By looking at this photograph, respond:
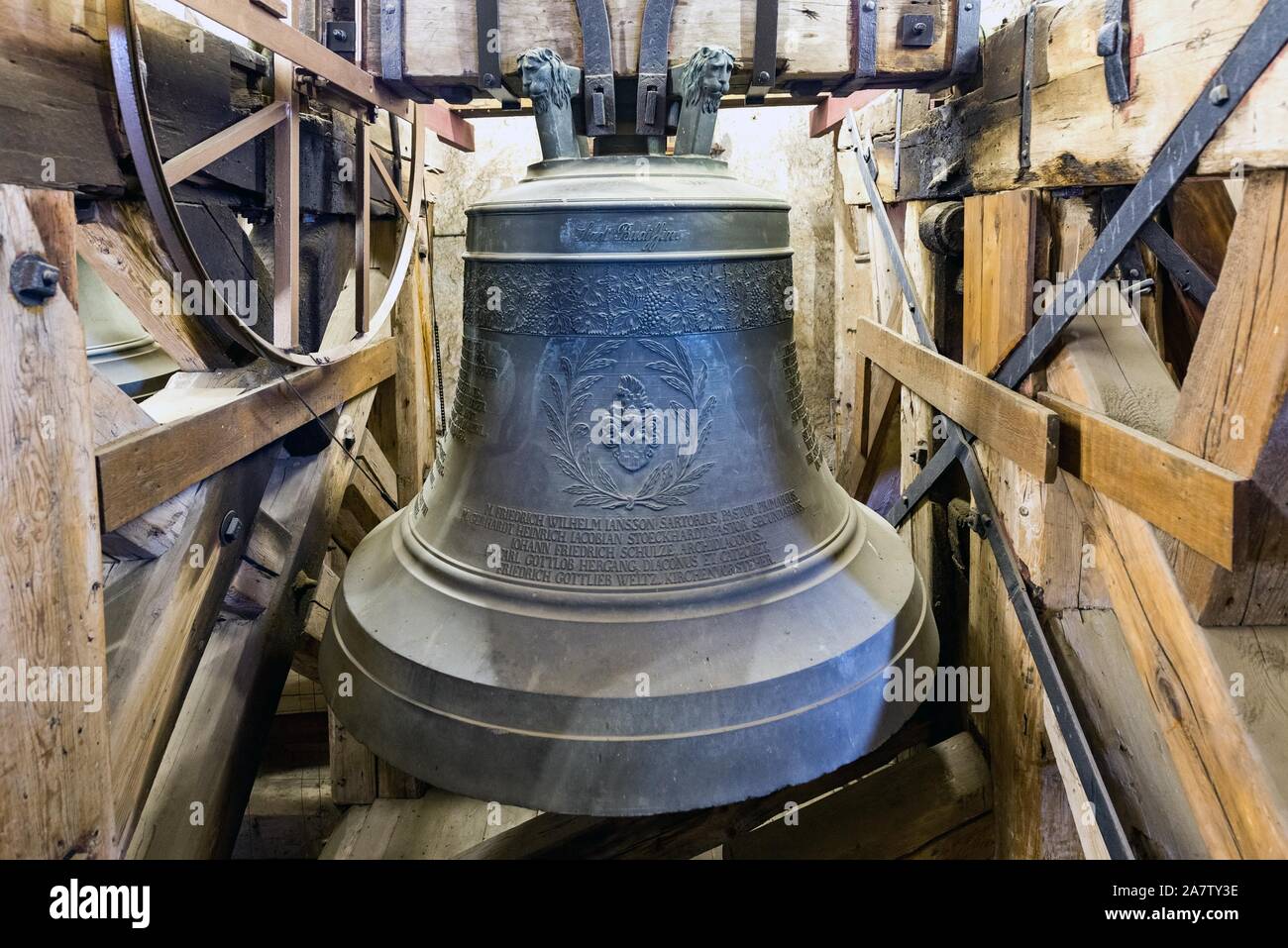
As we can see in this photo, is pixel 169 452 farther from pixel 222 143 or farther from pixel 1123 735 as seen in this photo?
pixel 1123 735

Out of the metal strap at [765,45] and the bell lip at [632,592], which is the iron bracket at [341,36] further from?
the bell lip at [632,592]

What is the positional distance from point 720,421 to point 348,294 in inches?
58.2

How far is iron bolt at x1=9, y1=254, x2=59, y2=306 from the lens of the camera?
1.07 metres

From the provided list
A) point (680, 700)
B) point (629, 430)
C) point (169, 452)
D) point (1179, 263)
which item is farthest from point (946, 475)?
point (169, 452)

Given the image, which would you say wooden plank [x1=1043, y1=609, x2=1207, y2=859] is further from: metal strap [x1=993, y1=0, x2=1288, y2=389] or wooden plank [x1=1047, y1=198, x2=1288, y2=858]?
metal strap [x1=993, y1=0, x2=1288, y2=389]

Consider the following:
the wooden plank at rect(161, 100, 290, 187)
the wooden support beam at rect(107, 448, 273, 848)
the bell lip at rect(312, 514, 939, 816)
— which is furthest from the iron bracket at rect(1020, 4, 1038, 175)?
the wooden support beam at rect(107, 448, 273, 848)

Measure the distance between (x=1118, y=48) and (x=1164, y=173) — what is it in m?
0.24

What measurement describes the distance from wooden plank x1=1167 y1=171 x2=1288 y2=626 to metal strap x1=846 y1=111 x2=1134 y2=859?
1.23 ft

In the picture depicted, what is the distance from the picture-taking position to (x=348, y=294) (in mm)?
2570

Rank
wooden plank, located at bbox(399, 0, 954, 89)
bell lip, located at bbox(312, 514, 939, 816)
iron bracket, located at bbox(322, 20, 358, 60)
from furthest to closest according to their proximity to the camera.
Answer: iron bracket, located at bbox(322, 20, 358, 60)
wooden plank, located at bbox(399, 0, 954, 89)
bell lip, located at bbox(312, 514, 939, 816)

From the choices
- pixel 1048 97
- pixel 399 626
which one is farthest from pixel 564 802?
pixel 1048 97

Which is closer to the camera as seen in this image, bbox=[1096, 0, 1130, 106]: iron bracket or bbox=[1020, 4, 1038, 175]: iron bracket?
bbox=[1096, 0, 1130, 106]: iron bracket

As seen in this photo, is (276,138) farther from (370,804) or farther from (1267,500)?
(370,804)
